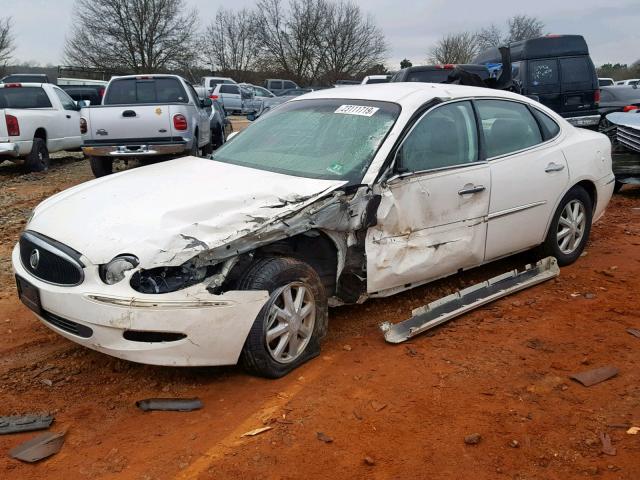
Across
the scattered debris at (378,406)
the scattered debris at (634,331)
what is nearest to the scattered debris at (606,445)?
the scattered debris at (378,406)

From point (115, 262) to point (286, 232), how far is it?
0.92 m

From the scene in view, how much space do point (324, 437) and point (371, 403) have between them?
40 cm

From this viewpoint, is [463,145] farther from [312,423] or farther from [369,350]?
[312,423]

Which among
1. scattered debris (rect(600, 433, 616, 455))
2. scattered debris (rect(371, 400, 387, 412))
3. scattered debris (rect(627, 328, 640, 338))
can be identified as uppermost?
scattered debris (rect(371, 400, 387, 412))

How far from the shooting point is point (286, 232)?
3338mm

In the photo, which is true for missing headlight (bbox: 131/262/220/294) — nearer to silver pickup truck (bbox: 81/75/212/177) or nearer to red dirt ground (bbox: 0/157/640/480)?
red dirt ground (bbox: 0/157/640/480)

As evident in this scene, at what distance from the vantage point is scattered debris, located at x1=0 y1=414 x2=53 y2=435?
288 cm

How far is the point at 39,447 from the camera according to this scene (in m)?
2.74

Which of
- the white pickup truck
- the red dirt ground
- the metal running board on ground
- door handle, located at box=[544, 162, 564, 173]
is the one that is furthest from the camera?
the white pickup truck

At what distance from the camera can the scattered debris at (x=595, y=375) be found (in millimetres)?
3340

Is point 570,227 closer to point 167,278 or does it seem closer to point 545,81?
point 167,278

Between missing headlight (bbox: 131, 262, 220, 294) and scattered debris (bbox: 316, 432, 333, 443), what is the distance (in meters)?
0.97

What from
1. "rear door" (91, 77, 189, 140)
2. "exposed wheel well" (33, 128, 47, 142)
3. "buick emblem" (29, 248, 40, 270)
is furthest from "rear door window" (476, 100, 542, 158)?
"exposed wheel well" (33, 128, 47, 142)

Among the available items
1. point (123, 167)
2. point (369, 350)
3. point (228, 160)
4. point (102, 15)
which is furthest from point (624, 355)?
point (102, 15)
